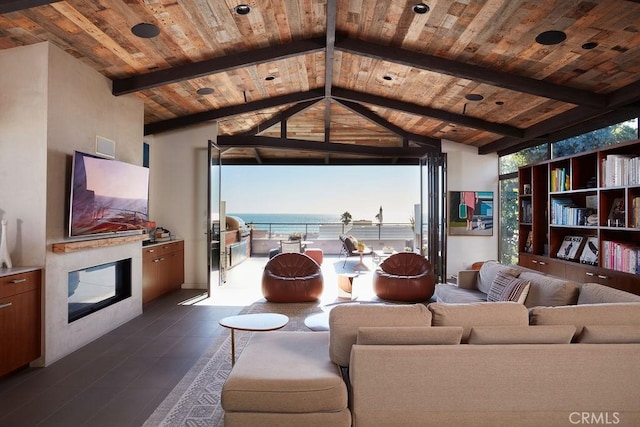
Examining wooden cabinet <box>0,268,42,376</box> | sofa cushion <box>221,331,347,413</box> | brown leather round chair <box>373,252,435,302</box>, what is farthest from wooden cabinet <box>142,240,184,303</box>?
sofa cushion <box>221,331,347,413</box>

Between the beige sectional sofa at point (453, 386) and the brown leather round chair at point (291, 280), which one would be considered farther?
the brown leather round chair at point (291, 280)

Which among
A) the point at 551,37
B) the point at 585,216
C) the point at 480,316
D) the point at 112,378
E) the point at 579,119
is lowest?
the point at 112,378

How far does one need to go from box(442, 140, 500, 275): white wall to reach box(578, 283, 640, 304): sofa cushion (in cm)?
475

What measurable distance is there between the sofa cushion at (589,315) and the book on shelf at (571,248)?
277cm

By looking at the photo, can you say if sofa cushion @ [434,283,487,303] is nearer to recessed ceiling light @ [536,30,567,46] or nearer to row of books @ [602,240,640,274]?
row of books @ [602,240,640,274]

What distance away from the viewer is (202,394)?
117 inches

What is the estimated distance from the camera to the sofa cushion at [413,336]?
224 cm

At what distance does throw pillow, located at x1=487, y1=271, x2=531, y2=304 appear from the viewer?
3805mm

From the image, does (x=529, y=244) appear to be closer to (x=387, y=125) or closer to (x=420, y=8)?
(x=387, y=125)

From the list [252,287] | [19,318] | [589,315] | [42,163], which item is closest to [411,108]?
[252,287]

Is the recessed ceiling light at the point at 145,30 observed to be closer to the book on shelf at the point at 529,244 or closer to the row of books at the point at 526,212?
the row of books at the point at 526,212

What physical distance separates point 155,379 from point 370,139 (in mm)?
6528

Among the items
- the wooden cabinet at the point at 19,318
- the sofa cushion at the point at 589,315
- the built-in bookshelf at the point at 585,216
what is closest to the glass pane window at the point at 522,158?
the built-in bookshelf at the point at 585,216

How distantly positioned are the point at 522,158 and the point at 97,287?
270 inches
